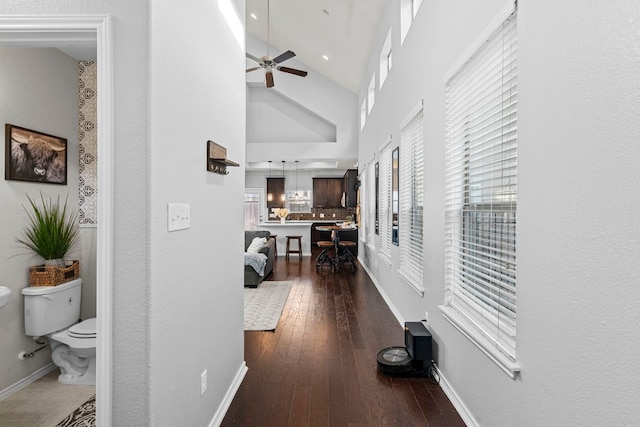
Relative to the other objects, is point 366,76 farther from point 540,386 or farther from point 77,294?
point 540,386

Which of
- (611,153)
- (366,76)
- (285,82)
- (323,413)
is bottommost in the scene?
(323,413)

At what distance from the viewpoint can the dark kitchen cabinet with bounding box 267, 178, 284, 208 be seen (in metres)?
11.2

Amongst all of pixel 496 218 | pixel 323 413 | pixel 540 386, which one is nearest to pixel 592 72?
pixel 496 218

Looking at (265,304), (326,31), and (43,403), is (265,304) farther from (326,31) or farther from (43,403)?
(326,31)

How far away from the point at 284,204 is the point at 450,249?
353 inches

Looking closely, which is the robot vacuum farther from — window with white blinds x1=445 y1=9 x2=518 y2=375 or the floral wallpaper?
the floral wallpaper

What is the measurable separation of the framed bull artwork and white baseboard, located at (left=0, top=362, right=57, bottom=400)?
1.53m

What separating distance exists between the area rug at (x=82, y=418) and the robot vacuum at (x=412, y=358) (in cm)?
209

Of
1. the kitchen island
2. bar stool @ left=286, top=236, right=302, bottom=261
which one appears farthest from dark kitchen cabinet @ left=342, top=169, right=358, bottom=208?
bar stool @ left=286, top=236, right=302, bottom=261

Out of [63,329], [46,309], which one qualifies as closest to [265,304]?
[63,329]

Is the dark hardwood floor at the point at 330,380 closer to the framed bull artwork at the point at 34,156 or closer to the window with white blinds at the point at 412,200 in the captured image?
the window with white blinds at the point at 412,200

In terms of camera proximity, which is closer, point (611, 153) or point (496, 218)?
point (611, 153)

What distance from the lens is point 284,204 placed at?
1127 cm

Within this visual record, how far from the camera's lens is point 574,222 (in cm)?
124
